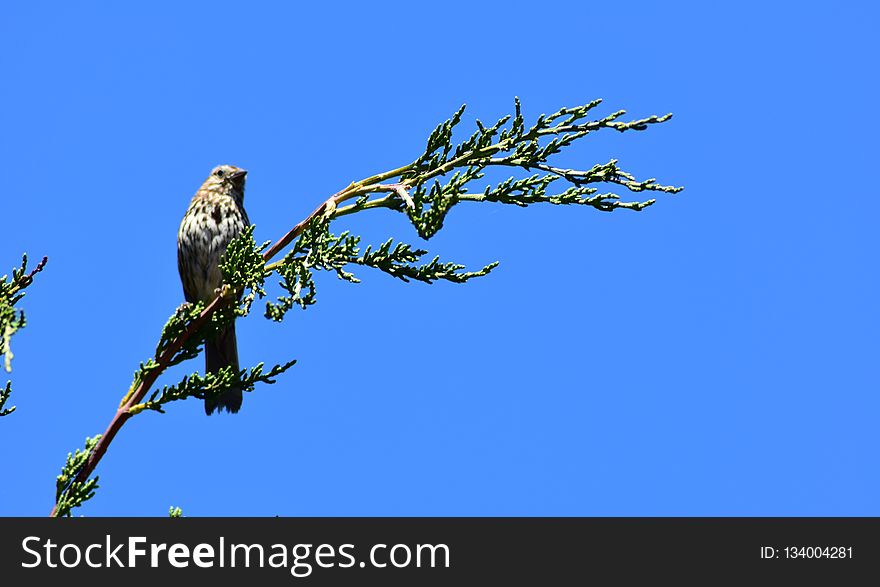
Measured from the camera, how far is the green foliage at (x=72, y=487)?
391 cm

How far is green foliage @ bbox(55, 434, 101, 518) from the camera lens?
12.8 feet

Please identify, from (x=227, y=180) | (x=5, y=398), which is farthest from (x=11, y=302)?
(x=227, y=180)

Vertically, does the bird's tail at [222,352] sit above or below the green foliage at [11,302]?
above

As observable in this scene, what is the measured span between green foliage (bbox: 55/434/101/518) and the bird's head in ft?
12.4

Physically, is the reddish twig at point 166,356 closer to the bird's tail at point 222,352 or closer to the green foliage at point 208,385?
the green foliage at point 208,385

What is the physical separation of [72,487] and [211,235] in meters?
3.55

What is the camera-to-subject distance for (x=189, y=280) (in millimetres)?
7480

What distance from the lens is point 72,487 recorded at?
392 cm

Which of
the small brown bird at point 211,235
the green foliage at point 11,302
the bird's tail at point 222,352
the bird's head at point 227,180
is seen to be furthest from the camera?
the bird's head at point 227,180

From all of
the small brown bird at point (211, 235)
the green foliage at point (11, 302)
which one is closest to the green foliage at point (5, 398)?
the green foliage at point (11, 302)

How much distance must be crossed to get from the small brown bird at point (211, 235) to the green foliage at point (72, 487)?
9.62ft

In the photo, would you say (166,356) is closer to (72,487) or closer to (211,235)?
(72,487)
